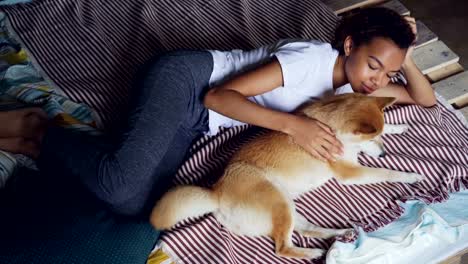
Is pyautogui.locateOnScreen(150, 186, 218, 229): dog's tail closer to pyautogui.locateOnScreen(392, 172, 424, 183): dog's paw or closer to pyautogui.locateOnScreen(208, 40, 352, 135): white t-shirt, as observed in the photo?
pyautogui.locateOnScreen(208, 40, 352, 135): white t-shirt

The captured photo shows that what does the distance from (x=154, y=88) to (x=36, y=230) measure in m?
0.51

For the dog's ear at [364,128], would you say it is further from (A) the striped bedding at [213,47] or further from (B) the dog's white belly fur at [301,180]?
(A) the striped bedding at [213,47]

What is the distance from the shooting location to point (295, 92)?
5.19ft

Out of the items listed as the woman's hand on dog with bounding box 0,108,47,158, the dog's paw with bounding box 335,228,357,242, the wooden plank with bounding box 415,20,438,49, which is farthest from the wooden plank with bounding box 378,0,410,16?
the woman's hand on dog with bounding box 0,108,47,158

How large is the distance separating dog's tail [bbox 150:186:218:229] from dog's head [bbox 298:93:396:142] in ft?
1.33

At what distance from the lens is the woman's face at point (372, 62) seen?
4.70 ft

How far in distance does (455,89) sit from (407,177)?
626 mm

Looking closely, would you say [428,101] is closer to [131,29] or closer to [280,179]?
[280,179]

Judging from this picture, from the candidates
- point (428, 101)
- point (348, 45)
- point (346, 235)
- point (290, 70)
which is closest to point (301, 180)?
point (346, 235)

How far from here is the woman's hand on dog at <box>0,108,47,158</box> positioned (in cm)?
157

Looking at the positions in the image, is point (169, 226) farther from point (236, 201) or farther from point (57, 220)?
point (57, 220)

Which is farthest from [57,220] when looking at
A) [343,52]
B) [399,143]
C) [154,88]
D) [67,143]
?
[399,143]

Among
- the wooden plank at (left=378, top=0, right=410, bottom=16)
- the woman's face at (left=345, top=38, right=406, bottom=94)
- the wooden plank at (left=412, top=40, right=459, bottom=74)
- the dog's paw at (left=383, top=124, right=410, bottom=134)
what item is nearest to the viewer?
the woman's face at (left=345, top=38, right=406, bottom=94)

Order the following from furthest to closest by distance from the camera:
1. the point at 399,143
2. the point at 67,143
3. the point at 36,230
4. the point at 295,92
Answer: the point at 399,143
the point at 295,92
the point at 67,143
the point at 36,230
